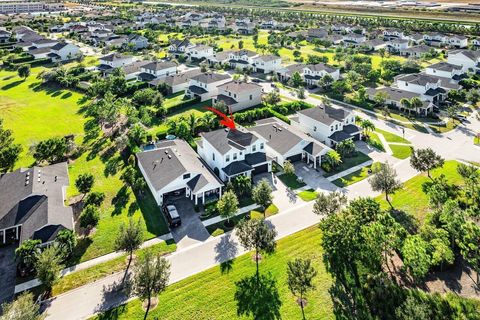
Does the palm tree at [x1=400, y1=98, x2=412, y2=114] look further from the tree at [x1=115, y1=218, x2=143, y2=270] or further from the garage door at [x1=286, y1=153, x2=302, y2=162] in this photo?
the tree at [x1=115, y1=218, x2=143, y2=270]

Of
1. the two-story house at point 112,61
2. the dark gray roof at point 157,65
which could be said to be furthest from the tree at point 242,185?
the two-story house at point 112,61

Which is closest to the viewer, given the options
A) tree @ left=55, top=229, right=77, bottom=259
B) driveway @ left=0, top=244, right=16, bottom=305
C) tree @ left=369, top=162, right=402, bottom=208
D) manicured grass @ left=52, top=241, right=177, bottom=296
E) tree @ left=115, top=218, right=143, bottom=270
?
driveway @ left=0, top=244, right=16, bottom=305

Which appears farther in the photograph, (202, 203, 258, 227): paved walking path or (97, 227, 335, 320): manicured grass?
(202, 203, 258, 227): paved walking path

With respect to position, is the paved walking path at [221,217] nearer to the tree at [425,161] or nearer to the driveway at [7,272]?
the driveway at [7,272]

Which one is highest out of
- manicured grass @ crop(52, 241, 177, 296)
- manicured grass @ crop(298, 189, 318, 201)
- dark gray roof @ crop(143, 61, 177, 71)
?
dark gray roof @ crop(143, 61, 177, 71)

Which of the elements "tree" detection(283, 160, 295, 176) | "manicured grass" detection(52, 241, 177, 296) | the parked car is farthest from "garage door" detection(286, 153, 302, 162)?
"manicured grass" detection(52, 241, 177, 296)

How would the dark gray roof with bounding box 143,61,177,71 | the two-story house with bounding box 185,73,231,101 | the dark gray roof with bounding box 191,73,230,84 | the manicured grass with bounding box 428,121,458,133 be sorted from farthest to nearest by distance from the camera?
the dark gray roof with bounding box 143,61,177,71, the dark gray roof with bounding box 191,73,230,84, the two-story house with bounding box 185,73,231,101, the manicured grass with bounding box 428,121,458,133
